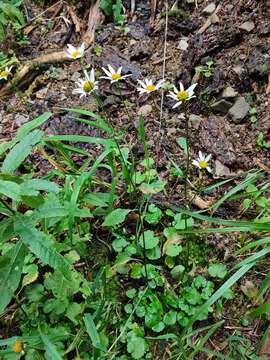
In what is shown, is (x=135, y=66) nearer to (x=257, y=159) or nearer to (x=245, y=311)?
(x=257, y=159)

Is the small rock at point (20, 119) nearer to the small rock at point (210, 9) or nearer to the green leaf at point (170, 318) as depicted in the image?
the small rock at point (210, 9)

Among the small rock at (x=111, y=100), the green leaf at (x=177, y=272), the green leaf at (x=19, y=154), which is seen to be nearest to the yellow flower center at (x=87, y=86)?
the green leaf at (x=19, y=154)

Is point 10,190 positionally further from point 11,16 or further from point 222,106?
point 11,16

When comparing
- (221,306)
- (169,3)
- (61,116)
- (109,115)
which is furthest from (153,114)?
(221,306)

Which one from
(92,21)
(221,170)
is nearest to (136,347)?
(221,170)

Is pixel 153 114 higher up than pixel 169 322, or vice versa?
pixel 153 114
